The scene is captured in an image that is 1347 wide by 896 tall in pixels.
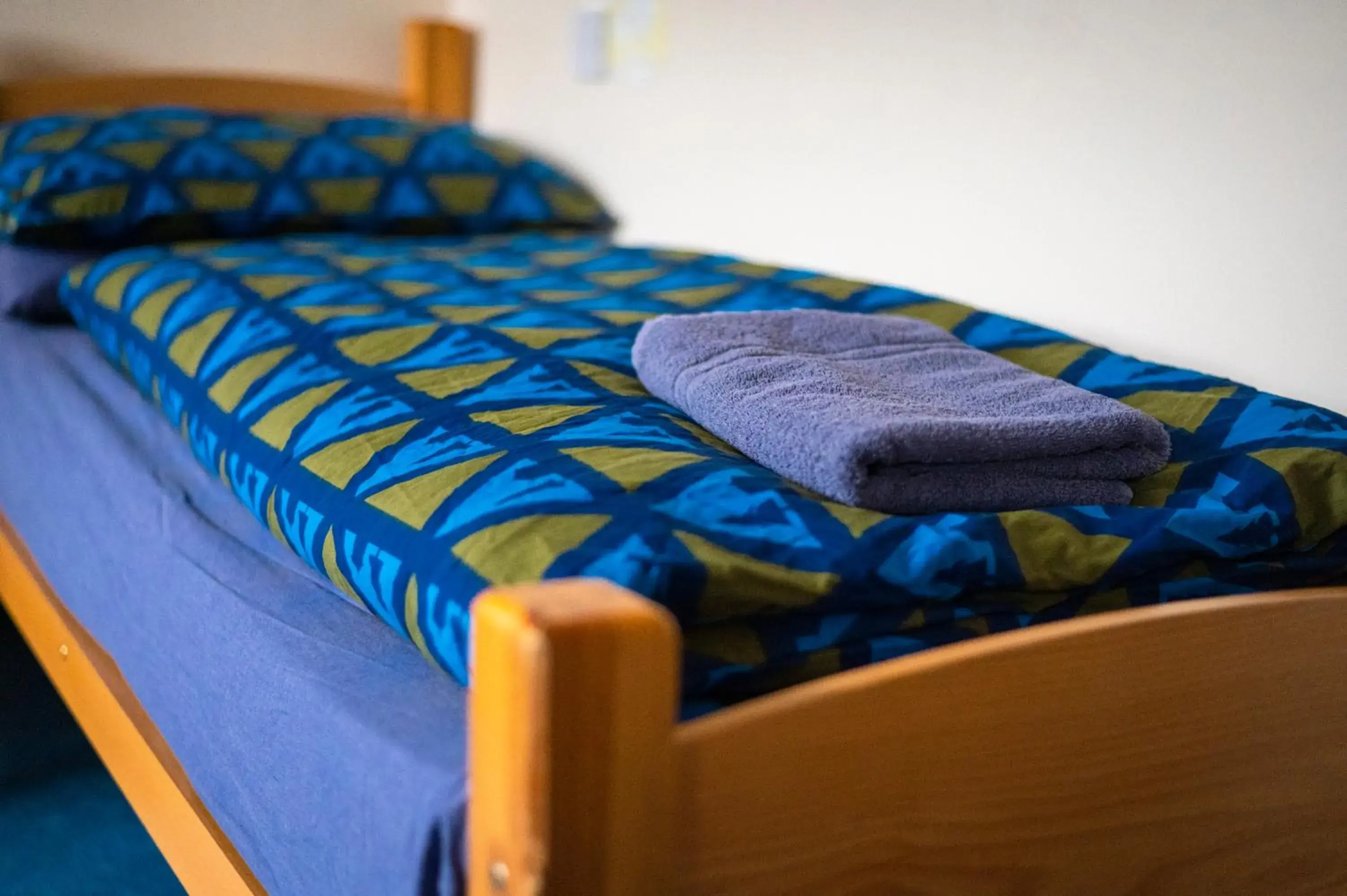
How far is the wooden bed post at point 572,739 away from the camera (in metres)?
0.52

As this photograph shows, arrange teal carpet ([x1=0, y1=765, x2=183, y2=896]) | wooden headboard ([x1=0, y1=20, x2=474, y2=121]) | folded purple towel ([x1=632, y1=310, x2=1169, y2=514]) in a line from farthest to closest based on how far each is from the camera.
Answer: wooden headboard ([x1=0, y1=20, x2=474, y2=121])
teal carpet ([x1=0, y1=765, x2=183, y2=896])
folded purple towel ([x1=632, y1=310, x2=1169, y2=514])

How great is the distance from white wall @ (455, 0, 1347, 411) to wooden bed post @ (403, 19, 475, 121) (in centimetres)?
62

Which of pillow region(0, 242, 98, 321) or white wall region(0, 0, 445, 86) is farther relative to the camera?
white wall region(0, 0, 445, 86)

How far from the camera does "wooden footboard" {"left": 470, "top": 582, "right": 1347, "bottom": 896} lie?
54 centimetres

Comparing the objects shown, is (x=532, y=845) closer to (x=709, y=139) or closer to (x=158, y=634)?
(x=158, y=634)

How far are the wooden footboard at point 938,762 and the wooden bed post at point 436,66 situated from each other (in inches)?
88.9

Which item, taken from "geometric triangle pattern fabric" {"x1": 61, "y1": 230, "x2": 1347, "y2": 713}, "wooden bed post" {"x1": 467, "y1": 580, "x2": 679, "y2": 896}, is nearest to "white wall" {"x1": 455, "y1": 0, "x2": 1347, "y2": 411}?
"geometric triangle pattern fabric" {"x1": 61, "y1": 230, "x2": 1347, "y2": 713}

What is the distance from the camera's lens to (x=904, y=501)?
83 centimetres

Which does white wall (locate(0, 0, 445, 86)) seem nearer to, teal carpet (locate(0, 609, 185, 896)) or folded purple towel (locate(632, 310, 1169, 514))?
teal carpet (locate(0, 609, 185, 896))

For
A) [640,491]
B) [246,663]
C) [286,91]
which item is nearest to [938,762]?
[640,491]

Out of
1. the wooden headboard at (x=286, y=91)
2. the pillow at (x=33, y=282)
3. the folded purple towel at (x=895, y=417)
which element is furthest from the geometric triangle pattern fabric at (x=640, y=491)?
the wooden headboard at (x=286, y=91)

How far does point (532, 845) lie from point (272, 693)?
358 mm

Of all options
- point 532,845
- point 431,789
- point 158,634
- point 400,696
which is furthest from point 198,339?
point 532,845

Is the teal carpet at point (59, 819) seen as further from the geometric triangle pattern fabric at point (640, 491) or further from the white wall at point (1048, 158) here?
the white wall at point (1048, 158)
